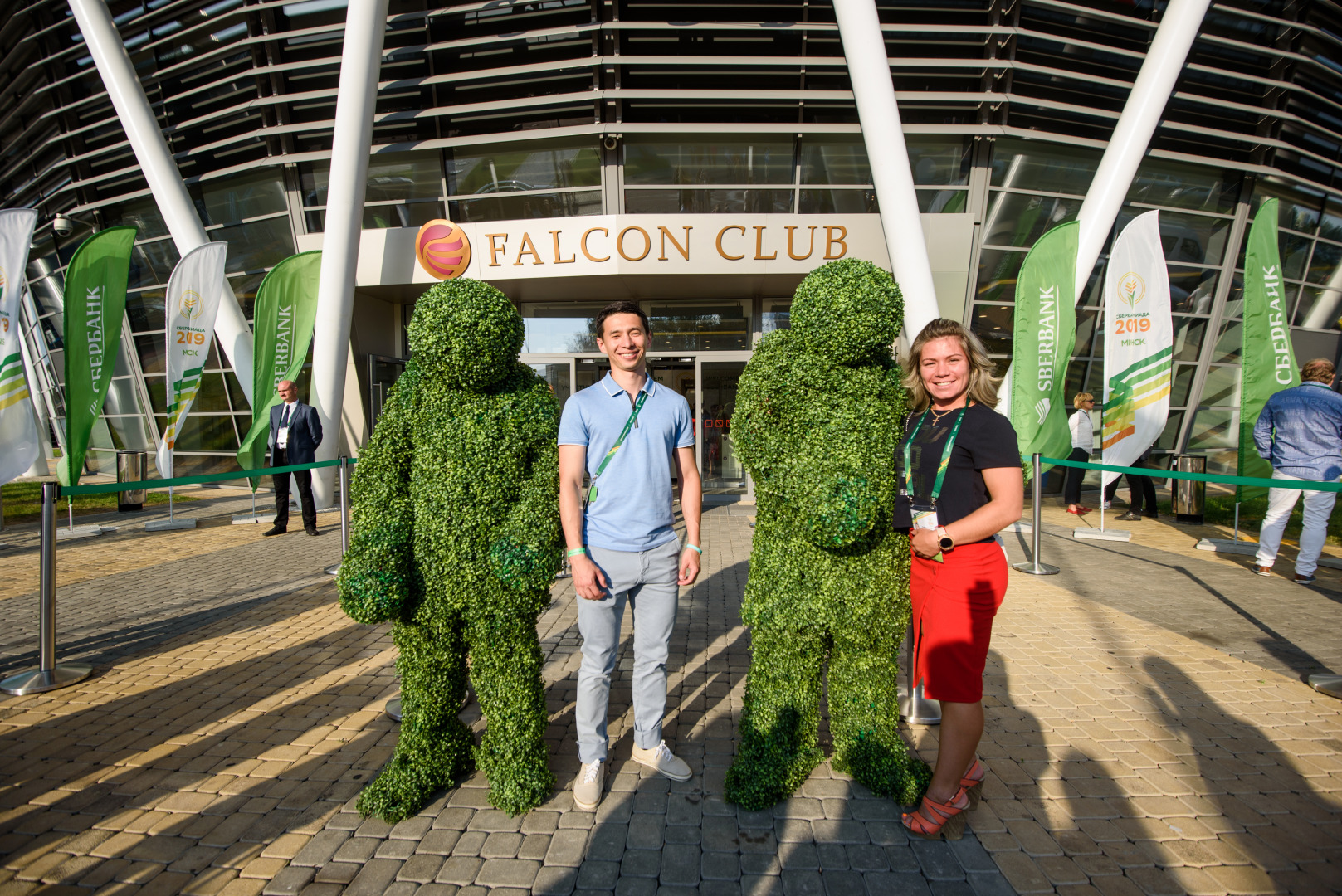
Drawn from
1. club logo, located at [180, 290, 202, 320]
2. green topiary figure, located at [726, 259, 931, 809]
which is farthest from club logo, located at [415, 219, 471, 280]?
green topiary figure, located at [726, 259, 931, 809]

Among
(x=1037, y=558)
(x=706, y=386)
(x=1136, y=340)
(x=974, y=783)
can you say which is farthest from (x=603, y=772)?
(x=706, y=386)

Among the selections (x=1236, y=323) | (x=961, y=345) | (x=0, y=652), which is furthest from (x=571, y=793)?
(x=1236, y=323)

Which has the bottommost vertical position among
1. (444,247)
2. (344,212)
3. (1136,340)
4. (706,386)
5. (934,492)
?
(934,492)

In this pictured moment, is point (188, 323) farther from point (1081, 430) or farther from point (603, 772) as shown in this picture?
Result: point (1081, 430)

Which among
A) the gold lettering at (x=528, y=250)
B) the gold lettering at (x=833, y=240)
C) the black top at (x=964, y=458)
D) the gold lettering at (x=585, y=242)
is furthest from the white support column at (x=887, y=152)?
the black top at (x=964, y=458)

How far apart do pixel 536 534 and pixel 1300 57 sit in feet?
45.2

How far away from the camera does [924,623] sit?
2.20 metres

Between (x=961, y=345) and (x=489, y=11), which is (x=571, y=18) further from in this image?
(x=961, y=345)

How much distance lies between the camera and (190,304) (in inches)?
296

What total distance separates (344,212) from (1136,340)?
32.5ft

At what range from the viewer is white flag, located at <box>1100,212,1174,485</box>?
646cm

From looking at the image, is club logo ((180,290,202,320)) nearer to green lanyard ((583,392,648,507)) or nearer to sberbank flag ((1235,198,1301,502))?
green lanyard ((583,392,648,507))

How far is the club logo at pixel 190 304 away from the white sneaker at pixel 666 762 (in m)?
8.12

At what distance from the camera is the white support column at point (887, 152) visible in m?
7.32
